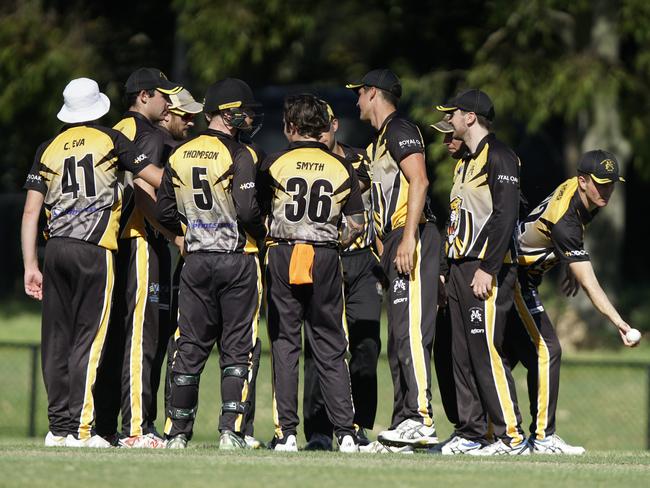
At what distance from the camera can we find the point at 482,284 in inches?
364

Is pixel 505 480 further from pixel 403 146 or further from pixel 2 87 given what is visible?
pixel 2 87

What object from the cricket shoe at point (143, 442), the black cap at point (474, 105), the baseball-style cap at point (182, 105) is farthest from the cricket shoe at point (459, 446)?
the baseball-style cap at point (182, 105)

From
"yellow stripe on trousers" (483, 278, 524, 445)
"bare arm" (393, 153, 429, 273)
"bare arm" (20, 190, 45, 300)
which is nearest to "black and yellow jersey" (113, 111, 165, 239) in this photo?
"bare arm" (20, 190, 45, 300)

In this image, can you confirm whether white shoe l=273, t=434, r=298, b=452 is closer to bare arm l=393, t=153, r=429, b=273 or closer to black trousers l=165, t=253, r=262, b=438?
black trousers l=165, t=253, r=262, b=438

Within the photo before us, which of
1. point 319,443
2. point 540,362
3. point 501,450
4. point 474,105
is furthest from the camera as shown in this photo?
point 319,443

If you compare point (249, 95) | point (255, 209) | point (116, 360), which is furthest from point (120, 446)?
point (249, 95)

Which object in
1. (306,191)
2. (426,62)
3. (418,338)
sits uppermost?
(426,62)

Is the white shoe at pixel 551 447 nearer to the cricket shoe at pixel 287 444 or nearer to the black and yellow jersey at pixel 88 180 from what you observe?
the cricket shoe at pixel 287 444

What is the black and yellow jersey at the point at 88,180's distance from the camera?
30.6 feet

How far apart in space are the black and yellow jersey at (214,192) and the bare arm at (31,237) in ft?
3.05

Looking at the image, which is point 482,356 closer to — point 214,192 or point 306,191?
point 306,191

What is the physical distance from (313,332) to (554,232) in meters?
1.80

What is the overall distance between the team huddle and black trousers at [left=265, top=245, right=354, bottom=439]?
0.01m

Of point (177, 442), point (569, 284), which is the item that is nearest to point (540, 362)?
point (569, 284)
